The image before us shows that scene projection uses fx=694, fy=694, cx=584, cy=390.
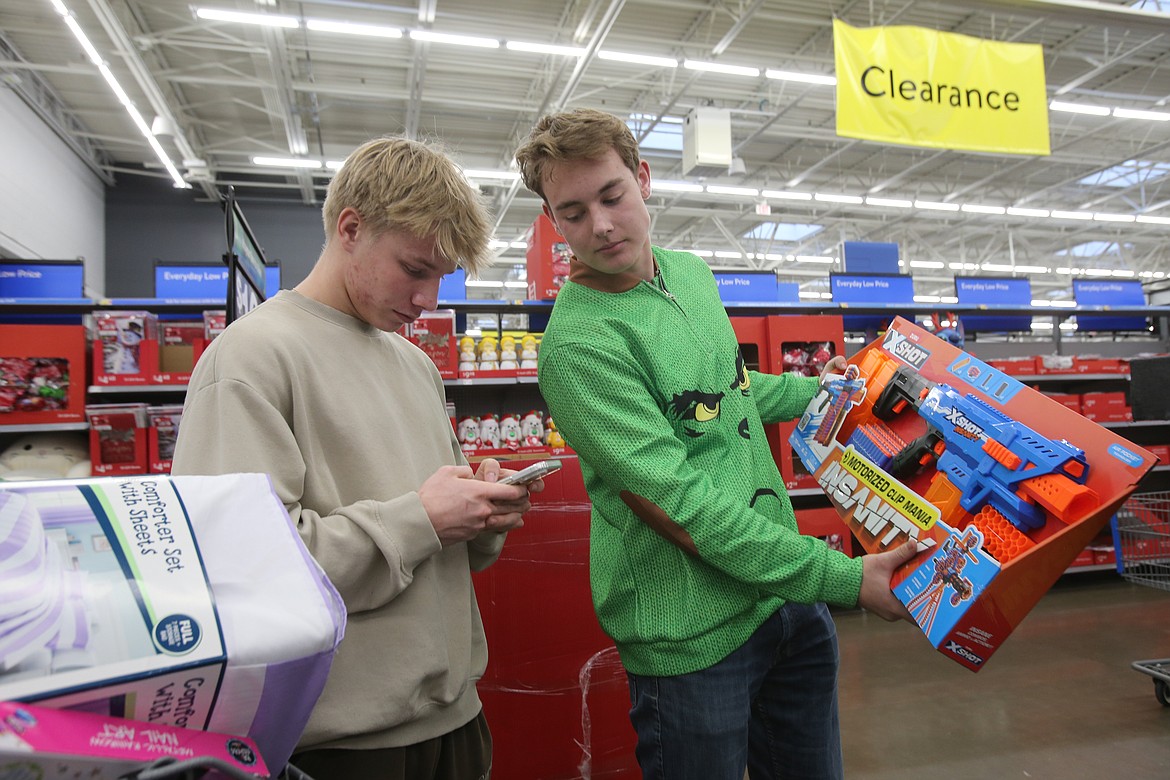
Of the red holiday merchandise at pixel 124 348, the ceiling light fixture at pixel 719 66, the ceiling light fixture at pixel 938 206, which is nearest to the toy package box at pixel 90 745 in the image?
the red holiday merchandise at pixel 124 348

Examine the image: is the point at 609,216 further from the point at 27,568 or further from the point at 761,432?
the point at 27,568

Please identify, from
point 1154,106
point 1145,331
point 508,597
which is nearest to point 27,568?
point 508,597

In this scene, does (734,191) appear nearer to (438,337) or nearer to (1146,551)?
(438,337)

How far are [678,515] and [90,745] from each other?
2.76 feet

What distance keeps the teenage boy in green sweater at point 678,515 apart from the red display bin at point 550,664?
747mm

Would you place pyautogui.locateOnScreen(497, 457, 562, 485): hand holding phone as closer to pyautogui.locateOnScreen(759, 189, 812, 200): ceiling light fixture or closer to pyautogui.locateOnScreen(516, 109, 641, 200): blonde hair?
pyautogui.locateOnScreen(516, 109, 641, 200): blonde hair

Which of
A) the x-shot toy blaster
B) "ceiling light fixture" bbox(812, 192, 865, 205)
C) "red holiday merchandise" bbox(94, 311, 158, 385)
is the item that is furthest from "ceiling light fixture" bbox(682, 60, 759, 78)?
the x-shot toy blaster

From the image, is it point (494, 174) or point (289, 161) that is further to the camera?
point (494, 174)

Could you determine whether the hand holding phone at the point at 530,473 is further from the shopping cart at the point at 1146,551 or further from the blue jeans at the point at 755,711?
the shopping cart at the point at 1146,551

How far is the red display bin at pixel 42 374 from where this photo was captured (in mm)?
3895

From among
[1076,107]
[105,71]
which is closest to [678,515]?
[105,71]

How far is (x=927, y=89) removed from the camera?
4.22m

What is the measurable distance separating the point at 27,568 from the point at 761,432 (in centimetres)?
122

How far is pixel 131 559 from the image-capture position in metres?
0.47
